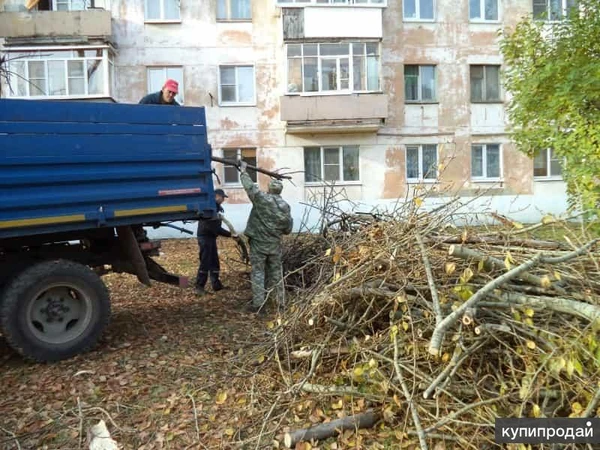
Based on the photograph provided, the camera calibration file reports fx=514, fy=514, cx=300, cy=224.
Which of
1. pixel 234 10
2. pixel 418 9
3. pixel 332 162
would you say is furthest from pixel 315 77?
pixel 418 9

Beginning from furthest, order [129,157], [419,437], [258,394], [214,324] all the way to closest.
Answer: [214,324] < [129,157] < [258,394] < [419,437]

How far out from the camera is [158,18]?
17359 mm

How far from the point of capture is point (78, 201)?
493 centimetres

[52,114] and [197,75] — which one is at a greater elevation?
[197,75]

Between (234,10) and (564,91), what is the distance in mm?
12558

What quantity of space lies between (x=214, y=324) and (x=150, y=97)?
2975 mm

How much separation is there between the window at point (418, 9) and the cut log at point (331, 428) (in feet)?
58.0

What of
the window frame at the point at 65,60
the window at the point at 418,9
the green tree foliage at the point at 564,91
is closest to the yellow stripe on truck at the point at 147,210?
the green tree foliage at the point at 564,91

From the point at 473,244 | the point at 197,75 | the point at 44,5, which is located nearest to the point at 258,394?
the point at 473,244

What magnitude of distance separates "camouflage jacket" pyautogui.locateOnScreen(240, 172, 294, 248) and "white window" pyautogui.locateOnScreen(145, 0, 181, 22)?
1321 centimetres

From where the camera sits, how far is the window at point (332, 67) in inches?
673

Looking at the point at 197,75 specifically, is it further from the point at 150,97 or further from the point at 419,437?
the point at 419,437

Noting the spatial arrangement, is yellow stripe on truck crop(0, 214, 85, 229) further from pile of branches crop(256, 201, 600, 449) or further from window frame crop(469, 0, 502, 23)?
window frame crop(469, 0, 502, 23)

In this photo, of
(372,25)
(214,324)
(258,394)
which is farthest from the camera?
(372,25)
